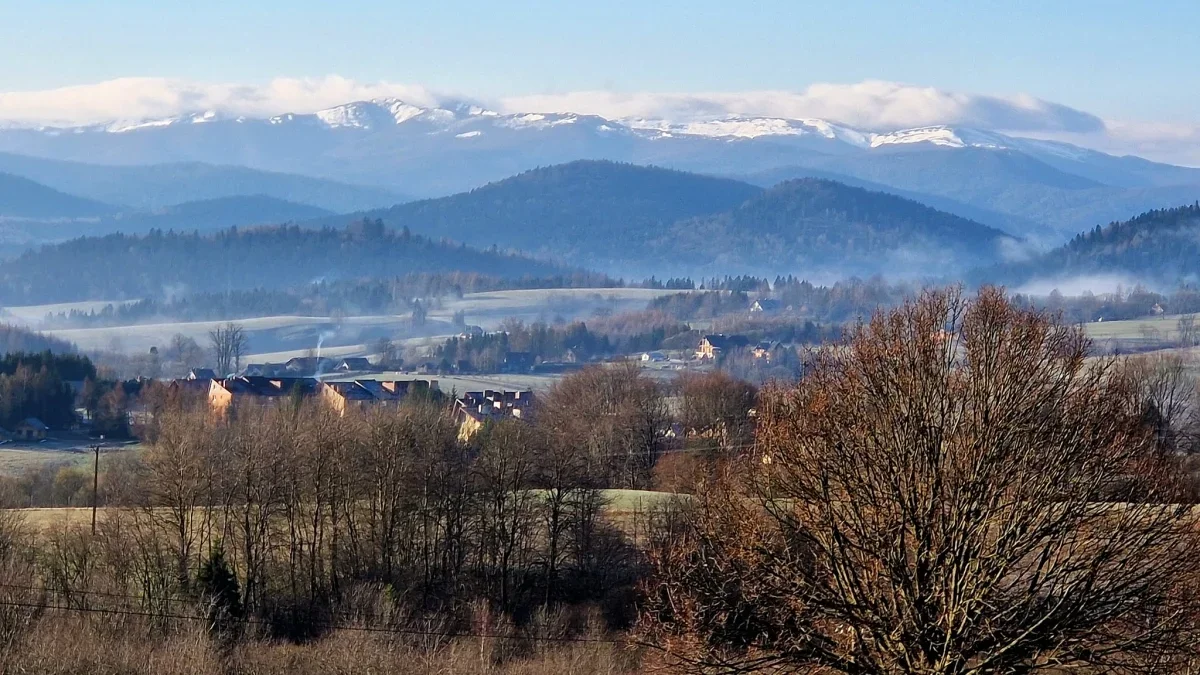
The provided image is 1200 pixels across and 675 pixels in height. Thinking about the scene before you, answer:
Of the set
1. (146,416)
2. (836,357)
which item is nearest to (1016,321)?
(836,357)

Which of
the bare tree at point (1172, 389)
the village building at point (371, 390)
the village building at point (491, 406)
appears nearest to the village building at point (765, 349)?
the village building at point (491, 406)

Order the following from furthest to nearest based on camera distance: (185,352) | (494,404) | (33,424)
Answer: (185,352) → (494,404) → (33,424)

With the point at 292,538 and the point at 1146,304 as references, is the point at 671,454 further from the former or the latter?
the point at 1146,304

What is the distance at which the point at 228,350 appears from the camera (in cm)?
15050

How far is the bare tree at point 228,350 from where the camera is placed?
142 metres

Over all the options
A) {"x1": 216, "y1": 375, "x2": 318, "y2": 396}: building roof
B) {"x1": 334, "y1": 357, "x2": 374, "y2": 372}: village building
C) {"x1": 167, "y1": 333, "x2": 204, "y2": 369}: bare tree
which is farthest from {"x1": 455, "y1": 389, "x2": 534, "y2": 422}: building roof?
{"x1": 167, "y1": 333, "x2": 204, "y2": 369}: bare tree

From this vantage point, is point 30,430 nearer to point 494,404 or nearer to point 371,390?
point 371,390

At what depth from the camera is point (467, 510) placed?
43.0 meters

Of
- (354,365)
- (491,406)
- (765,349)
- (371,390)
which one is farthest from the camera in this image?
(765,349)

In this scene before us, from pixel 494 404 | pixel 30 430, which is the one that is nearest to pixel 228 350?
pixel 494 404

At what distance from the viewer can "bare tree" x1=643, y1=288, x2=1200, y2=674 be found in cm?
1647

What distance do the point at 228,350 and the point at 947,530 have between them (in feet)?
456

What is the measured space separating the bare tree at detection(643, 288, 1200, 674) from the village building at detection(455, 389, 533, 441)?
47990mm

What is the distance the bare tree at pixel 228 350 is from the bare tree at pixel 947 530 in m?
121
